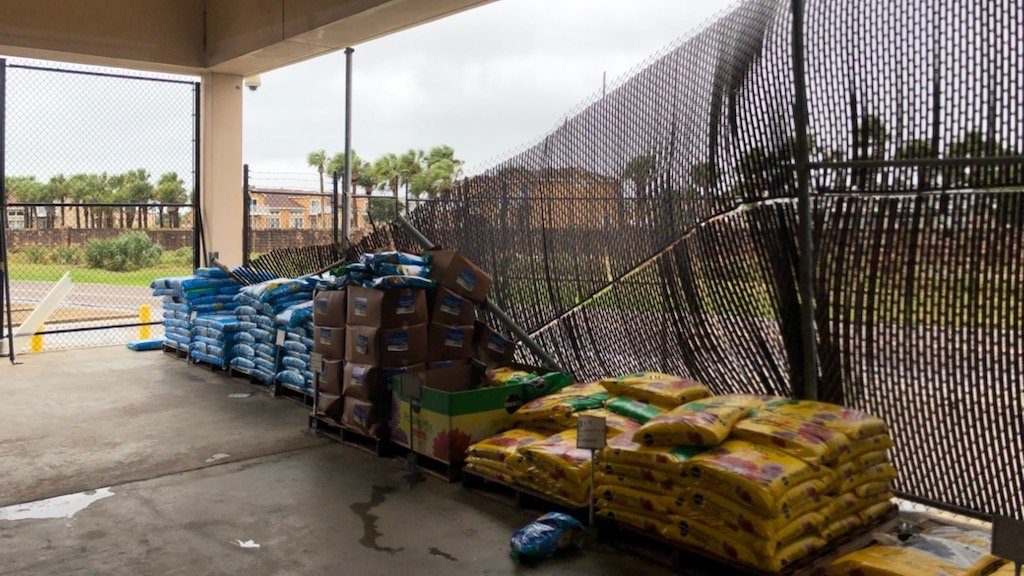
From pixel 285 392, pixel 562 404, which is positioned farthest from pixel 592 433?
pixel 285 392

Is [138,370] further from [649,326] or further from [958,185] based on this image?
[958,185]

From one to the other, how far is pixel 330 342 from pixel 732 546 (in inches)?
162

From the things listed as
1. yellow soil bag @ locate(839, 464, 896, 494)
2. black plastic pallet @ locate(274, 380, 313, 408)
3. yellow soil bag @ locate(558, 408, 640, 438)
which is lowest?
black plastic pallet @ locate(274, 380, 313, 408)

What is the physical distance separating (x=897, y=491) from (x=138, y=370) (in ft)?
29.9

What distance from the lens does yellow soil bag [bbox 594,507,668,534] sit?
4.57 m

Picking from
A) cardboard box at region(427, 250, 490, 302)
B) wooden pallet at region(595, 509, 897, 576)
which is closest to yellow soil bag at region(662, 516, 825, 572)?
wooden pallet at region(595, 509, 897, 576)

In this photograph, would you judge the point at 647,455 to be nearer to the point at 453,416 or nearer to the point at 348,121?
the point at 453,416

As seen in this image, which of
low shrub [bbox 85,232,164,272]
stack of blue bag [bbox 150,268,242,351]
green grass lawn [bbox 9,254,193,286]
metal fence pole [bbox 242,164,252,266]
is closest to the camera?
stack of blue bag [bbox 150,268,242,351]

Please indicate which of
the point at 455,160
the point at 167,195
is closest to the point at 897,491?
the point at 167,195

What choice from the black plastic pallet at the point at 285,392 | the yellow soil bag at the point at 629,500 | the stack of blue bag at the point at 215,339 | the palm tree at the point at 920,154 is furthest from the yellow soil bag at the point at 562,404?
the stack of blue bag at the point at 215,339

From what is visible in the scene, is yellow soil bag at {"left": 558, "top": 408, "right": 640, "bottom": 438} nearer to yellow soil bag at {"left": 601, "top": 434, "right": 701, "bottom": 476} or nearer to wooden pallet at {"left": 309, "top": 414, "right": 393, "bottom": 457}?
yellow soil bag at {"left": 601, "top": 434, "right": 701, "bottom": 476}

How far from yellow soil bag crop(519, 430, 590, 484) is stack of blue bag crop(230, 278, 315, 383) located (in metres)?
4.49

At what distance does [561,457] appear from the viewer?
5.19m

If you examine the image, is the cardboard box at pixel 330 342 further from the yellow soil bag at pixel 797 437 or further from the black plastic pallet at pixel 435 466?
the yellow soil bag at pixel 797 437
